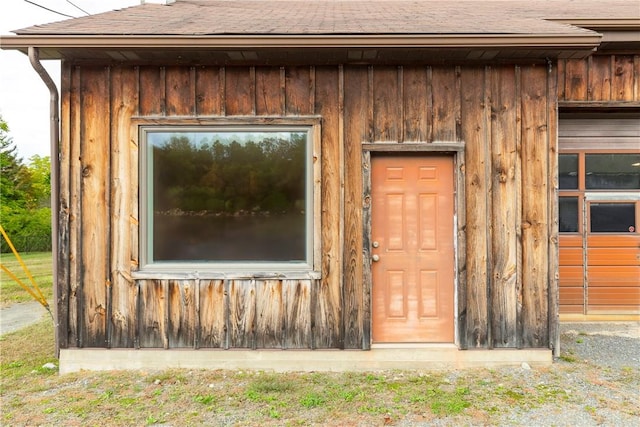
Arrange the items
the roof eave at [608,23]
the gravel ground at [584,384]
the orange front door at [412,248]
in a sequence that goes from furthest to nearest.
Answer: the roof eave at [608,23] → the orange front door at [412,248] → the gravel ground at [584,384]

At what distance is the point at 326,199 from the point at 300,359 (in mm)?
1575

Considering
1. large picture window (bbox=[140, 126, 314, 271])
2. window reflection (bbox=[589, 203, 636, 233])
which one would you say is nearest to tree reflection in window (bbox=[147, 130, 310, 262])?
large picture window (bbox=[140, 126, 314, 271])

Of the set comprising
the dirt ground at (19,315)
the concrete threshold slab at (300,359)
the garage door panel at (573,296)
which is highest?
the garage door panel at (573,296)

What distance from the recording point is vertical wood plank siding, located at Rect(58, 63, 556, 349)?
3.66 m

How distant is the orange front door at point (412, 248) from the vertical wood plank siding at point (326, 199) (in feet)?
0.53

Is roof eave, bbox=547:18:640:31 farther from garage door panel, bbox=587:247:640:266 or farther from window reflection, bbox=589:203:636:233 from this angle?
garage door panel, bbox=587:247:640:266

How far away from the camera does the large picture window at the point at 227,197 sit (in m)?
3.72

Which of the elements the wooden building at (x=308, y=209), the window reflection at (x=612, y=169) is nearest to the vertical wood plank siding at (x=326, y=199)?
the wooden building at (x=308, y=209)

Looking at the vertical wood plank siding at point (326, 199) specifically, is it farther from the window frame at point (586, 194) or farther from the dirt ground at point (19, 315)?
the dirt ground at point (19, 315)

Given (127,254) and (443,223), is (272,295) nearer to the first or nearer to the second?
(127,254)

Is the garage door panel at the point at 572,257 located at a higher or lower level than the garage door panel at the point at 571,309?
→ higher

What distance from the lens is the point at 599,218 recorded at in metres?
5.12

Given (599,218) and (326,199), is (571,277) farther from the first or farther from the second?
(326,199)

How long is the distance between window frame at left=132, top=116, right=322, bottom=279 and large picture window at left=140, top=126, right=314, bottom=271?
0.04 ft
